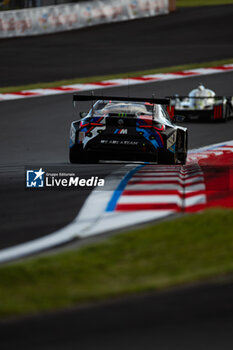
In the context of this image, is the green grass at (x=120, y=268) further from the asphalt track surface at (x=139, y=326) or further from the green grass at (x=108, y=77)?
the green grass at (x=108, y=77)

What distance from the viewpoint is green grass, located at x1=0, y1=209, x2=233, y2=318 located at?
5.80 m

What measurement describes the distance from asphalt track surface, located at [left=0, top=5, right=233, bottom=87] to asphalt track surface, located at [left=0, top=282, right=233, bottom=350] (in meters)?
18.5

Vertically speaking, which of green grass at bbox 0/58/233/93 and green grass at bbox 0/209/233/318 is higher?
green grass at bbox 0/209/233/318

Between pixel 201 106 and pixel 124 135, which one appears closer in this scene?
pixel 124 135

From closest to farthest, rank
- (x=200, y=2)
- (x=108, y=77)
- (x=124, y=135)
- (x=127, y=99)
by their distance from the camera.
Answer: (x=124, y=135), (x=127, y=99), (x=108, y=77), (x=200, y=2)

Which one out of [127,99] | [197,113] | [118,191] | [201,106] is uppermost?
[127,99]

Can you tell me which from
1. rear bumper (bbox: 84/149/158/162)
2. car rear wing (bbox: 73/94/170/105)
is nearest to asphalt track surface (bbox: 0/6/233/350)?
rear bumper (bbox: 84/149/158/162)

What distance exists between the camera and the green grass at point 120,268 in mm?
5801

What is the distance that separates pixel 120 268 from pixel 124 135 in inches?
232

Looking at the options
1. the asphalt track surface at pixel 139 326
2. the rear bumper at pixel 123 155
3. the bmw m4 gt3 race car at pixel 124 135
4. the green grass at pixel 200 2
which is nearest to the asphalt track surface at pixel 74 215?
the asphalt track surface at pixel 139 326

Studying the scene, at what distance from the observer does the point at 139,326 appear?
5.24 m

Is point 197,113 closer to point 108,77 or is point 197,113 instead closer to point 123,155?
point 108,77

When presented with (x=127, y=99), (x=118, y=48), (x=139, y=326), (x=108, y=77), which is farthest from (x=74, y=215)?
(x=118, y=48)

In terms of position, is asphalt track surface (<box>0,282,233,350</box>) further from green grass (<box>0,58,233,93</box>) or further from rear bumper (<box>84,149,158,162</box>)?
green grass (<box>0,58,233,93</box>)
